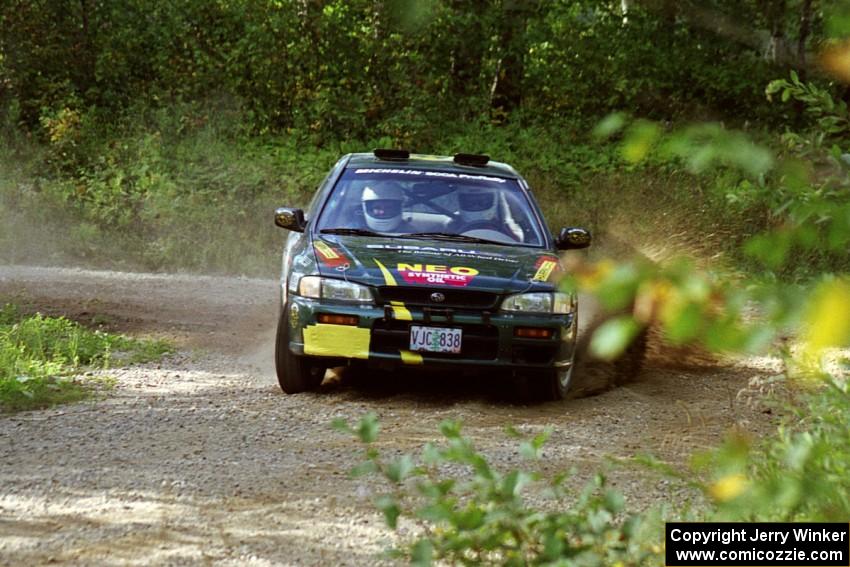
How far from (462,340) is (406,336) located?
37 cm

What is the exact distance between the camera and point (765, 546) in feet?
11.6

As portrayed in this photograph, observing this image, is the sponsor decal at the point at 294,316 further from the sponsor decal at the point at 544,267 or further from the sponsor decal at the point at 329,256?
the sponsor decal at the point at 544,267

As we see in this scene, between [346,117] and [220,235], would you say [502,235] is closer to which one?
[220,235]

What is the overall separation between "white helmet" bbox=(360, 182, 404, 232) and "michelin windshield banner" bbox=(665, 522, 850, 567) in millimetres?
5969

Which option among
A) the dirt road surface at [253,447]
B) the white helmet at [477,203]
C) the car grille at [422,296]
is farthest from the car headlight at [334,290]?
the white helmet at [477,203]

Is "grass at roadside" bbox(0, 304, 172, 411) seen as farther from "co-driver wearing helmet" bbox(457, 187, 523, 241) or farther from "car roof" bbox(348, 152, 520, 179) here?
"co-driver wearing helmet" bbox(457, 187, 523, 241)

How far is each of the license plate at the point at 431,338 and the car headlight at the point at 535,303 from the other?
16.4 inches

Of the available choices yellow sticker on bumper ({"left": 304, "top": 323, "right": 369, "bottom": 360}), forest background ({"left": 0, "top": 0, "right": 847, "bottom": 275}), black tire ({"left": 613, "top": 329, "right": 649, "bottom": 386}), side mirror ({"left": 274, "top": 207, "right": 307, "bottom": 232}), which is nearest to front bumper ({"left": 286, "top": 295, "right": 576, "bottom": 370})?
yellow sticker on bumper ({"left": 304, "top": 323, "right": 369, "bottom": 360})

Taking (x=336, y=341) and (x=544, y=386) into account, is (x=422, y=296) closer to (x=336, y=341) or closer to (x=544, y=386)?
(x=336, y=341)

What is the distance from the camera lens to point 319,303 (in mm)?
8430

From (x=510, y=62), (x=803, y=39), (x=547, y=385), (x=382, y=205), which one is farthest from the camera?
(x=510, y=62)

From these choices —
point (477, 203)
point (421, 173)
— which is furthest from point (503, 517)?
point (421, 173)

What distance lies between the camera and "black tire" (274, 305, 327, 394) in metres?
8.69

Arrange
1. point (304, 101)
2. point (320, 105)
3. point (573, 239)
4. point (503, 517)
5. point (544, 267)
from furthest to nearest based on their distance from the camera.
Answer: point (304, 101) → point (320, 105) → point (573, 239) → point (544, 267) → point (503, 517)
